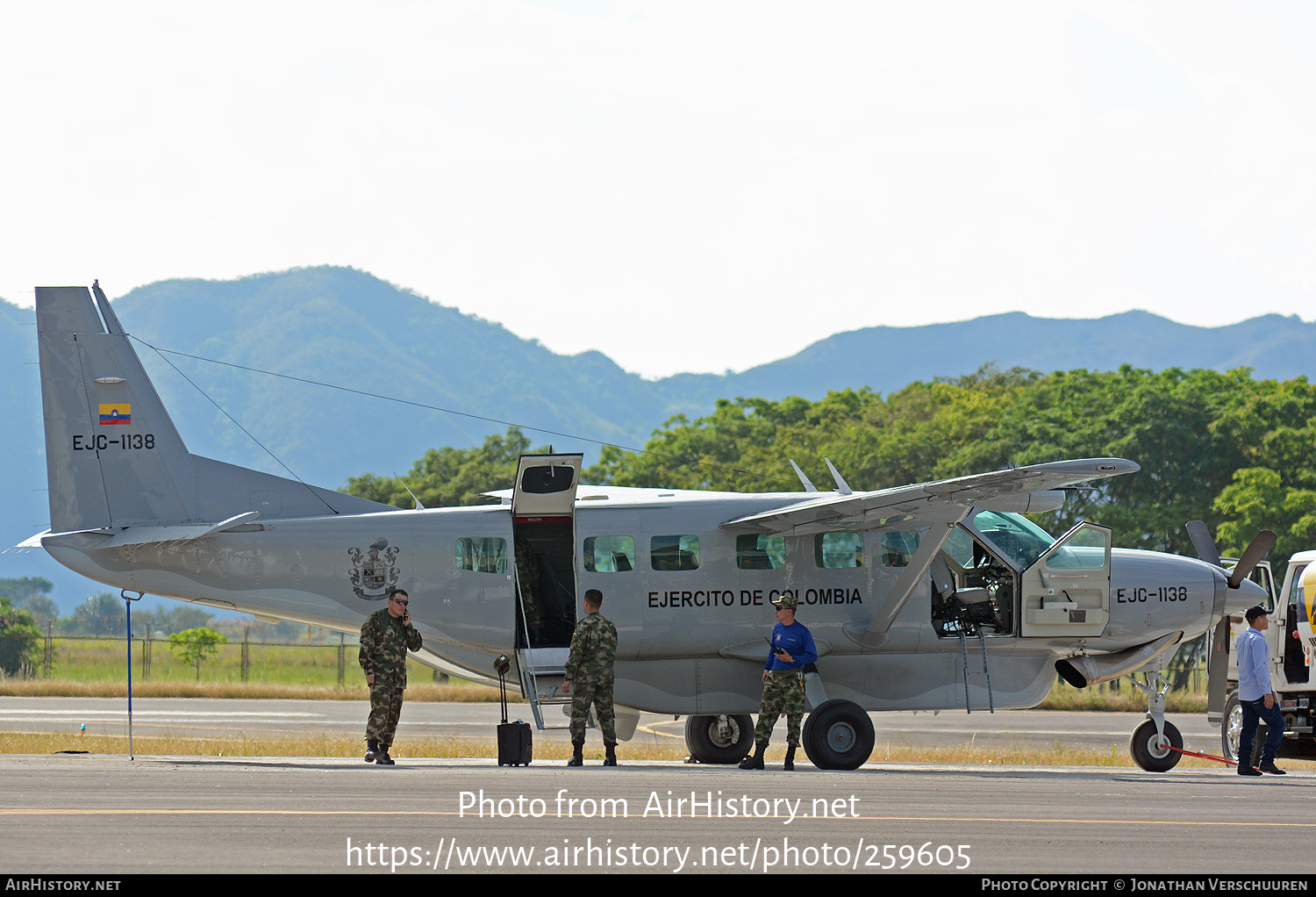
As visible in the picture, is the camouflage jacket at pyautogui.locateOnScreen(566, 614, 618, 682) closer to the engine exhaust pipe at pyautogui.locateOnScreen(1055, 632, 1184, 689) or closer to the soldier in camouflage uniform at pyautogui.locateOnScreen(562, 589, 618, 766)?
the soldier in camouflage uniform at pyautogui.locateOnScreen(562, 589, 618, 766)

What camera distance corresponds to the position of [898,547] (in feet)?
56.3

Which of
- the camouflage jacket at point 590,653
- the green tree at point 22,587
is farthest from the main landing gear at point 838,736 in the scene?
the green tree at point 22,587

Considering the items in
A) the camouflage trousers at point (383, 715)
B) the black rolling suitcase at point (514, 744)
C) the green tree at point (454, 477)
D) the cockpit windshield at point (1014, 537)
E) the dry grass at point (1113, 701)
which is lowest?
the dry grass at point (1113, 701)

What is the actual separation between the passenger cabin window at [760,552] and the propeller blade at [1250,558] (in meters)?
6.02

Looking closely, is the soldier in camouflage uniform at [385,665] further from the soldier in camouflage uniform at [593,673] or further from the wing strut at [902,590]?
the wing strut at [902,590]

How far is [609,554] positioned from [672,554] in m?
0.81

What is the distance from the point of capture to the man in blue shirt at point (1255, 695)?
52.6 feet

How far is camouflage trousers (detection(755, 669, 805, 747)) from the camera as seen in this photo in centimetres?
1489

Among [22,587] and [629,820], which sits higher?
[629,820]

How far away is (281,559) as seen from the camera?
16.5m

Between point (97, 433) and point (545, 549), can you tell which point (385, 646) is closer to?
point (545, 549)

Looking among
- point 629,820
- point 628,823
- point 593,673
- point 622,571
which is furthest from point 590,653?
point 628,823

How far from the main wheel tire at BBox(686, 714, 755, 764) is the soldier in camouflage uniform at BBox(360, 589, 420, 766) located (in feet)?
14.4
